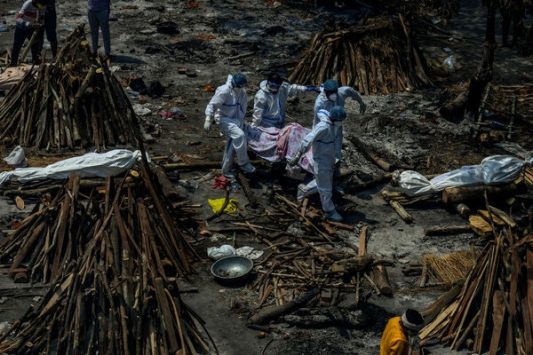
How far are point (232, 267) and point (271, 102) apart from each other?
3.94 m

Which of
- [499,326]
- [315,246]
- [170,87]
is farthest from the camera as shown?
[170,87]

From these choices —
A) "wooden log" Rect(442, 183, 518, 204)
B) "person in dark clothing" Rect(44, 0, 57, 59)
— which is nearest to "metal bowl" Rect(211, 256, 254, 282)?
"wooden log" Rect(442, 183, 518, 204)

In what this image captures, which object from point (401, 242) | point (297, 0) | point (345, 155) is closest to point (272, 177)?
point (345, 155)

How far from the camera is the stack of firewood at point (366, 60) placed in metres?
17.5

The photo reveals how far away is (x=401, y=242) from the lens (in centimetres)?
1191

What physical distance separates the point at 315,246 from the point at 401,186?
2.26 m

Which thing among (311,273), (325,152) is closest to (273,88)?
(325,152)

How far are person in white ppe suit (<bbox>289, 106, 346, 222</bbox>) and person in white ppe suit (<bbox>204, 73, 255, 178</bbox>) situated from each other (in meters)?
1.19

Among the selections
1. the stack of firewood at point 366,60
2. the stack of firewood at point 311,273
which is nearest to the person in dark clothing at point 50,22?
the stack of firewood at point 366,60

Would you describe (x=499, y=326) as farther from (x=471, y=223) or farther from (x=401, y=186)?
(x=401, y=186)

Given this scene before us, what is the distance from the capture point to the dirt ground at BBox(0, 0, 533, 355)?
390 inches

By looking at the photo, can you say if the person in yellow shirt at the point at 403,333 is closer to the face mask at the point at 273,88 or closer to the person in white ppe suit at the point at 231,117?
the person in white ppe suit at the point at 231,117

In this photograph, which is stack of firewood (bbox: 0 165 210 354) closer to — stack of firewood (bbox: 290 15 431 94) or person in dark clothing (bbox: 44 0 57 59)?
stack of firewood (bbox: 290 15 431 94)

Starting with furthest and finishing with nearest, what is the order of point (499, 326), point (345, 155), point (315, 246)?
point (345, 155)
point (315, 246)
point (499, 326)
